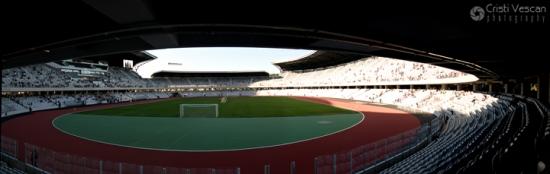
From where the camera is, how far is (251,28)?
5.26 meters

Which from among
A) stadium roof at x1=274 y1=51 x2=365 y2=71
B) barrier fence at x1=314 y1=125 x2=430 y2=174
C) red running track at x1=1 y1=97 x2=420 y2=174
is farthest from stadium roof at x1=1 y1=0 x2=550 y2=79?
stadium roof at x1=274 y1=51 x2=365 y2=71

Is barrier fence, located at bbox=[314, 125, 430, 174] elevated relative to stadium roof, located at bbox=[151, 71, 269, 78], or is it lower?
lower

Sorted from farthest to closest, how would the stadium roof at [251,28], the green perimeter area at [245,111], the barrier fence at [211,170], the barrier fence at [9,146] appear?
the green perimeter area at [245,111]
the barrier fence at [9,146]
the barrier fence at [211,170]
the stadium roof at [251,28]

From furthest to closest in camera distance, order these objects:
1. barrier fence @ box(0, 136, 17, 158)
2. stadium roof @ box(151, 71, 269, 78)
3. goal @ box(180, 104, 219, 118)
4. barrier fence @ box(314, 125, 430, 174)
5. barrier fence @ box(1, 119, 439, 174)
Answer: stadium roof @ box(151, 71, 269, 78) → goal @ box(180, 104, 219, 118) → barrier fence @ box(0, 136, 17, 158) → barrier fence @ box(314, 125, 430, 174) → barrier fence @ box(1, 119, 439, 174)

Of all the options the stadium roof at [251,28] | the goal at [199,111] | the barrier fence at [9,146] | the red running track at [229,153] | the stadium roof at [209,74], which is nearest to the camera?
the stadium roof at [251,28]

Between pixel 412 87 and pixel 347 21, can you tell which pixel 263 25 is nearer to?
pixel 347 21

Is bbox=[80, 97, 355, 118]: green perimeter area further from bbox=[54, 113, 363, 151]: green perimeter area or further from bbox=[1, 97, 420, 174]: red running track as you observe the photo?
bbox=[1, 97, 420, 174]: red running track

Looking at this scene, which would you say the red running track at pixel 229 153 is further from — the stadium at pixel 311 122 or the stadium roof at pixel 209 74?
the stadium roof at pixel 209 74

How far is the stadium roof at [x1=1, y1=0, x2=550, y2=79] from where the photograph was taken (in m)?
4.34

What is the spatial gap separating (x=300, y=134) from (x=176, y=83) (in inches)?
3027

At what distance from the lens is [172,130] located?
2342 centimetres

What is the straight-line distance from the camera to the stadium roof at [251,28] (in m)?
4.34

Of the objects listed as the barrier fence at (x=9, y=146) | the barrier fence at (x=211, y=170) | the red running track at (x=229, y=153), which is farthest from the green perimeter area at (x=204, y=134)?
the barrier fence at (x=211, y=170)

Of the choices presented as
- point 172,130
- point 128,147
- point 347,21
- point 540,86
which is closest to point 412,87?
point 540,86
